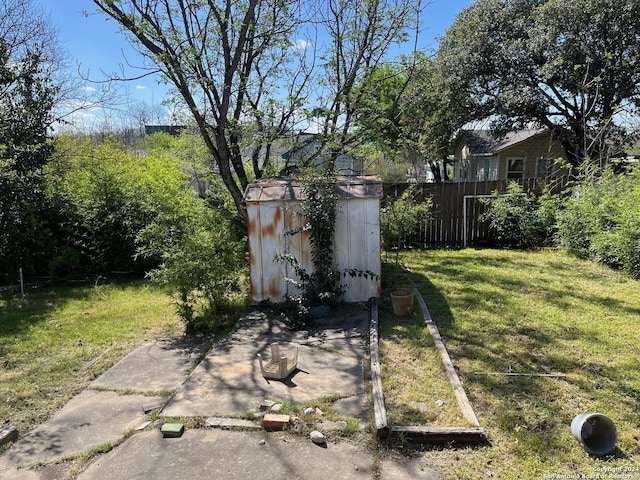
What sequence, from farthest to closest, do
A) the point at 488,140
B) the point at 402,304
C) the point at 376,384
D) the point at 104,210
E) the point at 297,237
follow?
the point at 488,140 → the point at 104,210 → the point at 297,237 → the point at 402,304 → the point at 376,384

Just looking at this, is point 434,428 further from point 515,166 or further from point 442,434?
point 515,166

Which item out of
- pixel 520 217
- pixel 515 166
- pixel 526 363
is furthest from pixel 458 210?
pixel 515 166

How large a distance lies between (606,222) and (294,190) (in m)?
5.90

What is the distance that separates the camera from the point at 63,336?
5164 millimetres

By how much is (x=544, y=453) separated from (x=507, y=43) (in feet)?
53.9

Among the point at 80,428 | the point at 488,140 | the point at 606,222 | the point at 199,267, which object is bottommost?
the point at 80,428

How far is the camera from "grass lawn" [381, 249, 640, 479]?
2.61 m

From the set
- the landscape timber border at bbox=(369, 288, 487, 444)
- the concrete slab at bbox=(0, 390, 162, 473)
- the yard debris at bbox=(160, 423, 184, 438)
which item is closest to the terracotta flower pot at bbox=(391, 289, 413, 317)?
the landscape timber border at bbox=(369, 288, 487, 444)

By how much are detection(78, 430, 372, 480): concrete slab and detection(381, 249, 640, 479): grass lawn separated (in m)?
0.53

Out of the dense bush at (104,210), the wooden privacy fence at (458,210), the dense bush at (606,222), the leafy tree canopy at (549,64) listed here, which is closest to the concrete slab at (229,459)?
the dense bush at (104,210)

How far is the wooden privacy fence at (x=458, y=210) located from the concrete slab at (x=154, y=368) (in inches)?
276

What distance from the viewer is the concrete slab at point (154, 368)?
3818 mm

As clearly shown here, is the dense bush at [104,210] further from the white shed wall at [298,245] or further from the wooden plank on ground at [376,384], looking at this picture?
the wooden plank on ground at [376,384]

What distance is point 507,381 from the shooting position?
3.54m
